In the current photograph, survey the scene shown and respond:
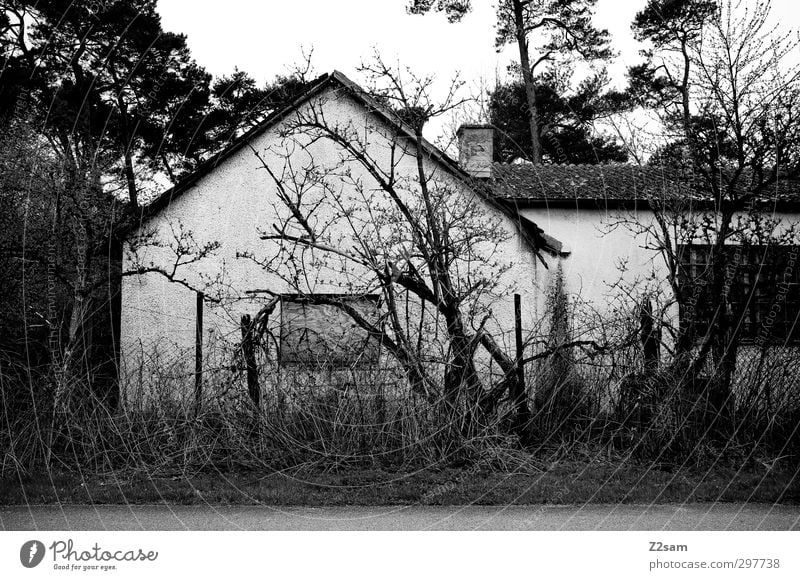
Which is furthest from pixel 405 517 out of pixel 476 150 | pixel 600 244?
pixel 600 244

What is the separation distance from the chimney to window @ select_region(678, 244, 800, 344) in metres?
3.63

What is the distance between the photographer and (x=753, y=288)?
29.0 feet

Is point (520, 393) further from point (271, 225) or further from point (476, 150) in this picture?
point (476, 150)

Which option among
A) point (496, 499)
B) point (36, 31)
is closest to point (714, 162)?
point (496, 499)

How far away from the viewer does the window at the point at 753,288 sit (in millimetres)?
9320

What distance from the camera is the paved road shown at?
607 cm

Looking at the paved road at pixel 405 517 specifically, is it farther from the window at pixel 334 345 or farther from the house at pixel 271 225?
the house at pixel 271 225

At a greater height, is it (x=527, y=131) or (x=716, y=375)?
(x=527, y=131)

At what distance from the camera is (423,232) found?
9016 millimetres

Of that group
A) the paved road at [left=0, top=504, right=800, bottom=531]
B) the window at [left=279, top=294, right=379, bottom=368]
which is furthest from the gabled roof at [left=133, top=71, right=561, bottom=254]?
the paved road at [left=0, top=504, right=800, bottom=531]

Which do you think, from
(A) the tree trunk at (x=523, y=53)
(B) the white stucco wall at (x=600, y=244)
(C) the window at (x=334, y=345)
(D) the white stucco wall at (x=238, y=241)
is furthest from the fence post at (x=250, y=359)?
(B) the white stucco wall at (x=600, y=244)

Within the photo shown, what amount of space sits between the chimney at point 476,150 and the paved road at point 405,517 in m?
6.32
